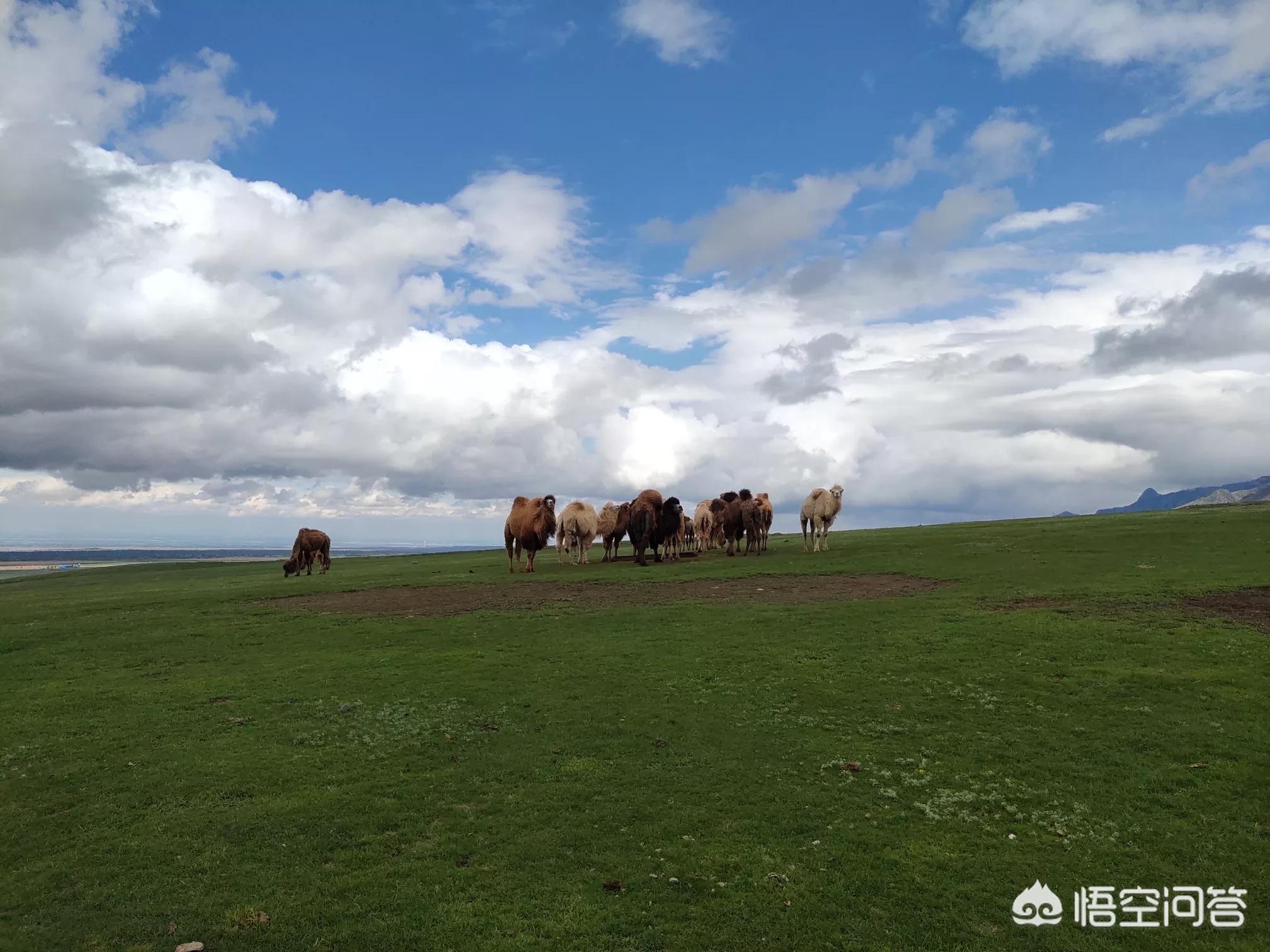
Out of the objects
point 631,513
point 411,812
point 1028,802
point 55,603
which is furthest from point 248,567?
point 1028,802

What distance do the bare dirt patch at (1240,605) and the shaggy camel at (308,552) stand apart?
1586 inches

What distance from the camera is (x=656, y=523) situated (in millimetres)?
35188

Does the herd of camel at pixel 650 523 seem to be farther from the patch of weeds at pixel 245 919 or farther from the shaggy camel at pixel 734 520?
the patch of weeds at pixel 245 919

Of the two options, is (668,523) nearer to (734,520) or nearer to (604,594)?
(734,520)

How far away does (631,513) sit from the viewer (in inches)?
1403

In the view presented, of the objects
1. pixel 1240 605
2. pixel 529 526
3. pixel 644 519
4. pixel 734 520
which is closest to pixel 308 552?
pixel 529 526

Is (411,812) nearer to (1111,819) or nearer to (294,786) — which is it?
(294,786)

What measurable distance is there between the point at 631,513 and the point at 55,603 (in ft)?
81.2

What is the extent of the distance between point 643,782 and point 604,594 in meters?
15.2

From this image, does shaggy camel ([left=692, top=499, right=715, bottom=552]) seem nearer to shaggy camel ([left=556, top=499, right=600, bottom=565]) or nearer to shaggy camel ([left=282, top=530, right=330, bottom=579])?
shaggy camel ([left=556, top=499, right=600, bottom=565])

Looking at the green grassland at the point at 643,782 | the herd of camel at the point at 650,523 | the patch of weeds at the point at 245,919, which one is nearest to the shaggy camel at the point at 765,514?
the herd of camel at the point at 650,523

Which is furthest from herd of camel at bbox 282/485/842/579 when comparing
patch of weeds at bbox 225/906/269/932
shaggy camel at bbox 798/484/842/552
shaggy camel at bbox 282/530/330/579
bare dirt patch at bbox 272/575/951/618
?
patch of weeds at bbox 225/906/269/932

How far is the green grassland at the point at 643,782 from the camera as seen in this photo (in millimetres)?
6633

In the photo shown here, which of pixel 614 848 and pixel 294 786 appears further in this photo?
pixel 294 786
